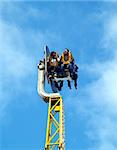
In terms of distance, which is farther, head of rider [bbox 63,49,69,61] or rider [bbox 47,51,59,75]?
rider [bbox 47,51,59,75]

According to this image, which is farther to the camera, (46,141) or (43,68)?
(43,68)

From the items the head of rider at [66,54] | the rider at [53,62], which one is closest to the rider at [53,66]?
the rider at [53,62]

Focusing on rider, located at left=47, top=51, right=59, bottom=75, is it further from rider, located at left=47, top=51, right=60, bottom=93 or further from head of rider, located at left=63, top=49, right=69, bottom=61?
head of rider, located at left=63, top=49, right=69, bottom=61

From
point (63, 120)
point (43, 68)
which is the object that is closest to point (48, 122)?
point (63, 120)

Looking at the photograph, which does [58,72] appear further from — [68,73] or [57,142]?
[57,142]

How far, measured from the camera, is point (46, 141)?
46.9 meters

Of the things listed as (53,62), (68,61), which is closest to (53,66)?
(53,62)

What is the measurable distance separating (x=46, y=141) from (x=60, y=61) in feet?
18.4

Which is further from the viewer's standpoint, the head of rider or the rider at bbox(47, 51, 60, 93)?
the rider at bbox(47, 51, 60, 93)

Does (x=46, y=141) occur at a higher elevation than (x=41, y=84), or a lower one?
lower

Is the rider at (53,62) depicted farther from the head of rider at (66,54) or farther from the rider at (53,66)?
the head of rider at (66,54)

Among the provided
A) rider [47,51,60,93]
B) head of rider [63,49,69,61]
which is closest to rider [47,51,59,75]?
rider [47,51,60,93]

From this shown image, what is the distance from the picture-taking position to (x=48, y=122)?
47.8m

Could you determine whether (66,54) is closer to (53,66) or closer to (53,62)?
(53,62)
